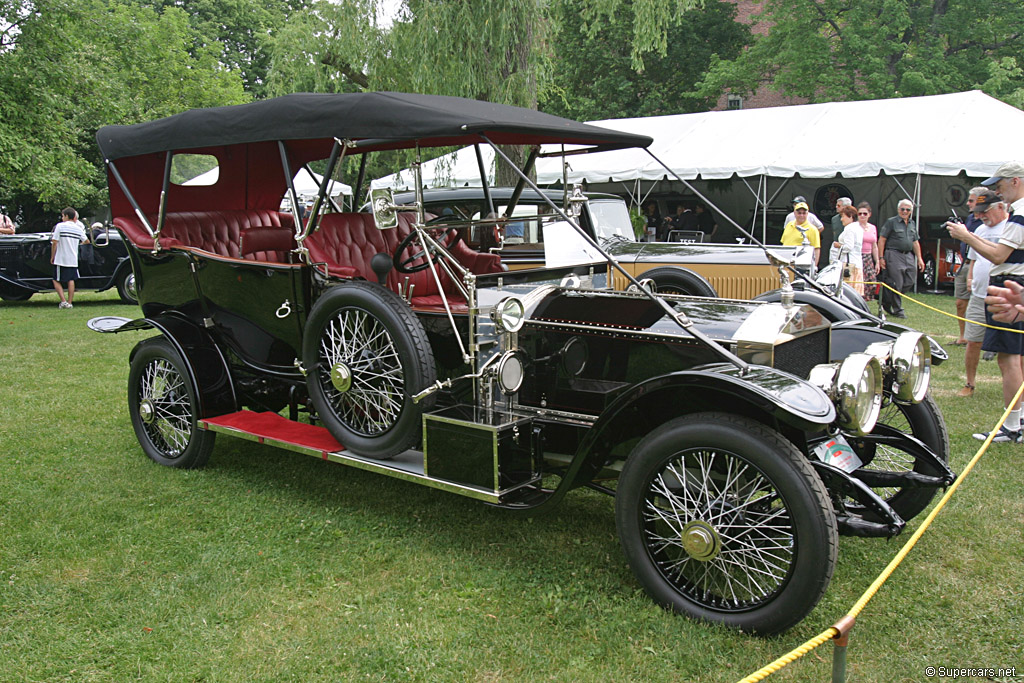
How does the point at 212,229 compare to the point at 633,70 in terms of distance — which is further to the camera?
the point at 633,70

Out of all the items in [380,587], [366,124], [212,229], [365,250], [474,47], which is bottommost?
[380,587]

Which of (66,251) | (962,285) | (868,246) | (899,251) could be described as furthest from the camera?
(66,251)

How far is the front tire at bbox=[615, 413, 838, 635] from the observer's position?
2.82 meters

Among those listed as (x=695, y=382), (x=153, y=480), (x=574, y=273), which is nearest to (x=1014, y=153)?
(x=574, y=273)

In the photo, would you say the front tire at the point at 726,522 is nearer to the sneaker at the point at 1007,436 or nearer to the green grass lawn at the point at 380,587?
the green grass lawn at the point at 380,587

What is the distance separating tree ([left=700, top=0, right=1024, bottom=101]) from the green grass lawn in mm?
21981

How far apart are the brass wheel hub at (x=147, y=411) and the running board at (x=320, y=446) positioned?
61 cm

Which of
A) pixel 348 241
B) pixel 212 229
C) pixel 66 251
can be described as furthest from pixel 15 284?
pixel 348 241

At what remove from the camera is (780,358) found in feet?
11.5

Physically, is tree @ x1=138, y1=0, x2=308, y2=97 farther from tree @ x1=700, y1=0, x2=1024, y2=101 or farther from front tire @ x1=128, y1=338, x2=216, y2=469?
front tire @ x1=128, y1=338, x2=216, y2=469

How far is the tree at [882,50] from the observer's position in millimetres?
23031

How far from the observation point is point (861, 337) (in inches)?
164

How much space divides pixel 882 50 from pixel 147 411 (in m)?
25.2

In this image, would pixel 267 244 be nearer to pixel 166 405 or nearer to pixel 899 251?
pixel 166 405
